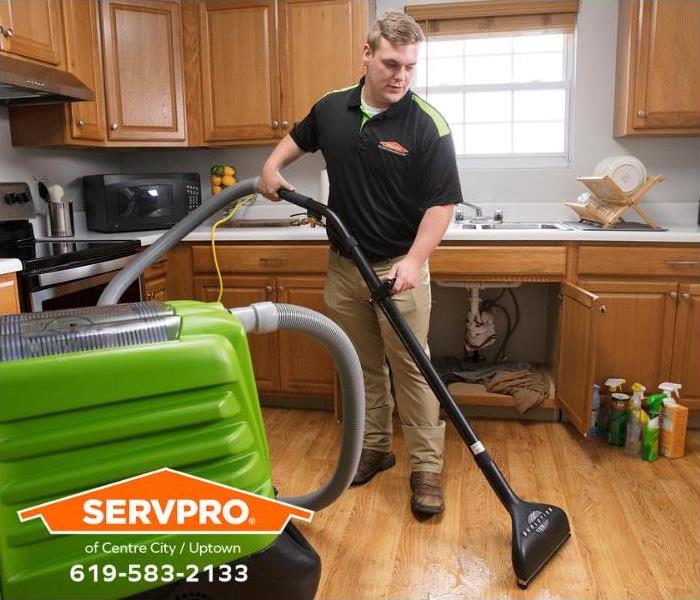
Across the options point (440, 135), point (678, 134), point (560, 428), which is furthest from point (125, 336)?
point (678, 134)

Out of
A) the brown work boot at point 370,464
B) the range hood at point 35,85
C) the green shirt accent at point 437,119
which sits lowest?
the brown work boot at point 370,464

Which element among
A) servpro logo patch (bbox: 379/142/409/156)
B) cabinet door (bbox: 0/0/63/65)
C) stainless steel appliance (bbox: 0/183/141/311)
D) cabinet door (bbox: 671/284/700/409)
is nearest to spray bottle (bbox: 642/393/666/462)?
cabinet door (bbox: 671/284/700/409)

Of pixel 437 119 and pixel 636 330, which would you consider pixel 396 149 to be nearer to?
pixel 437 119

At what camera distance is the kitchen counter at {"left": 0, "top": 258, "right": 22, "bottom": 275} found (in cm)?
183

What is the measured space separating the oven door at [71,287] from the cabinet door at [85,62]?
27.8 inches

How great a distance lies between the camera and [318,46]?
288cm

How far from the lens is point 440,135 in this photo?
1876 mm

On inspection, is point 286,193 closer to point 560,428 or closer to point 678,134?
point 560,428

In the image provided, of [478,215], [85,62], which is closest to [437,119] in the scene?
[478,215]

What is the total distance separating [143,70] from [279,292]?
1.21 m

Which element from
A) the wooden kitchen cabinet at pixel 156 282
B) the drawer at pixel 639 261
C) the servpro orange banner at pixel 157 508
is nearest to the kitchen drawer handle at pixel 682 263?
the drawer at pixel 639 261

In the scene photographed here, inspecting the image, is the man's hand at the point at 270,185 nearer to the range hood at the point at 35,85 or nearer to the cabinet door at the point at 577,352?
the range hood at the point at 35,85

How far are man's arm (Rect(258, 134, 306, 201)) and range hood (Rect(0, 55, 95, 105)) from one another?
0.95 meters

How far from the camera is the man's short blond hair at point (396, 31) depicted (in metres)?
1.72
